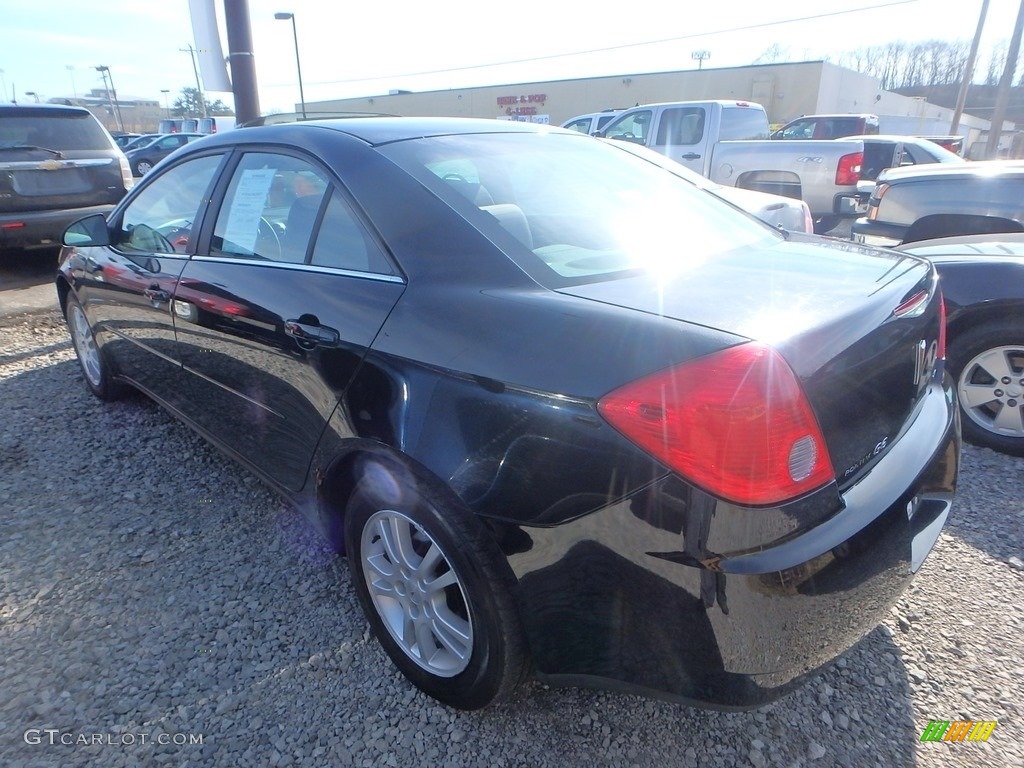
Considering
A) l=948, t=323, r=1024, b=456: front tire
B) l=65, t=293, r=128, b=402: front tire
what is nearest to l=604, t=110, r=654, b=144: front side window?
l=948, t=323, r=1024, b=456: front tire

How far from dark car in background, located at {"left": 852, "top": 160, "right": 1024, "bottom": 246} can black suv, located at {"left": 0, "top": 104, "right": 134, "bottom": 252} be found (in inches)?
295

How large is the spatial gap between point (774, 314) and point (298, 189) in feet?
5.48

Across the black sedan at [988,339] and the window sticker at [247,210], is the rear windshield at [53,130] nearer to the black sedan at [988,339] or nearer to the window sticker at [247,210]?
the window sticker at [247,210]

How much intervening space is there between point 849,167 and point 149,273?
29.4 feet

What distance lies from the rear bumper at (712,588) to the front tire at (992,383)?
6.70 ft

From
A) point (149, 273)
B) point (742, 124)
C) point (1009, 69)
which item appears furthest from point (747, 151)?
point (1009, 69)

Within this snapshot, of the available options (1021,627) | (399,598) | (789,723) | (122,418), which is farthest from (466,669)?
(122,418)

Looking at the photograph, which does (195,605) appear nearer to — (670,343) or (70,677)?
(70,677)

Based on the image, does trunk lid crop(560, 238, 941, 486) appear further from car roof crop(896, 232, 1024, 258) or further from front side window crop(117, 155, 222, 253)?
front side window crop(117, 155, 222, 253)

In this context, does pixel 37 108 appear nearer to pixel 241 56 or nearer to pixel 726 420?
pixel 241 56

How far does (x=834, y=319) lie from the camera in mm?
1585

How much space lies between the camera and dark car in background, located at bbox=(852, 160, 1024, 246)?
4.88 m

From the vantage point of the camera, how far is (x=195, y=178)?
10.0 feet

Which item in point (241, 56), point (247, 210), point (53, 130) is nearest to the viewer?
point (247, 210)
